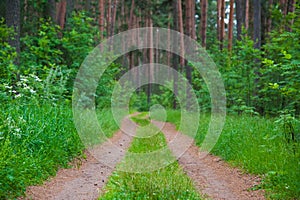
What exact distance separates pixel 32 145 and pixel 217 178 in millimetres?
3425

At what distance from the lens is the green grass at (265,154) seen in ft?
16.5

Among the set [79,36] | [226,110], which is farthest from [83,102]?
[226,110]

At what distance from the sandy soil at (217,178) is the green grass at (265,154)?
0.18 m

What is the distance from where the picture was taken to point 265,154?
6359mm

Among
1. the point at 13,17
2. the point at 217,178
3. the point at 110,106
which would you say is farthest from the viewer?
the point at 110,106

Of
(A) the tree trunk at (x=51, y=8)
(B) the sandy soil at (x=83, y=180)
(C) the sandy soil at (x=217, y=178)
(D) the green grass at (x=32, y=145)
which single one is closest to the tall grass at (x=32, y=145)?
(D) the green grass at (x=32, y=145)

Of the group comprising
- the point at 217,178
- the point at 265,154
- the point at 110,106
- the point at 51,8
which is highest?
the point at 51,8

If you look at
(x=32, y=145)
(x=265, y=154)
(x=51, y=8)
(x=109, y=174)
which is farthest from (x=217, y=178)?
(x=51, y=8)

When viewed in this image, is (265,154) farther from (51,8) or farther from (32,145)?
(51,8)

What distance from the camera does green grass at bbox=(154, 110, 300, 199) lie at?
5.02m

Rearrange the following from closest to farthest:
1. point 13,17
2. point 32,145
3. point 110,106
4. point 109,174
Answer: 1. point 32,145
2. point 109,174
3. point 13,17
4. point 110,106

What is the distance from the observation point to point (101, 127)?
432 inches

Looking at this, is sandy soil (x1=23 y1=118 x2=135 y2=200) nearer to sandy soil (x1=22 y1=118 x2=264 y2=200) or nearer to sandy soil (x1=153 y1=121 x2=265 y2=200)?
sandy soil (x1=22 y1=118 x2=264 y2=200)

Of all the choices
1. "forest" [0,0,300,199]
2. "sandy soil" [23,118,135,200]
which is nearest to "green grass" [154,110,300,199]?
"forest" [0,0,300,199]
